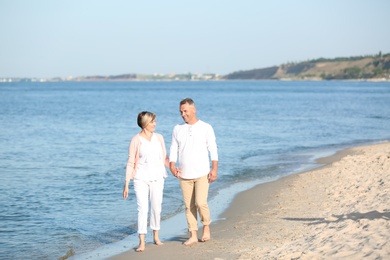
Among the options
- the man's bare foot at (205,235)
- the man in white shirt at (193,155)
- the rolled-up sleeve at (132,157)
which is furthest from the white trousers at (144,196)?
the man's bare foot at (205,235)

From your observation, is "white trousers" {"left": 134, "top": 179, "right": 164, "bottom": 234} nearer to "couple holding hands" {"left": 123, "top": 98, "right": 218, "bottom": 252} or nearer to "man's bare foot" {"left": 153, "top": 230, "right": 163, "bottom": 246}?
"couple holding hands" {"left": 123, "top": 98, "right": 218, "bottom": 252}

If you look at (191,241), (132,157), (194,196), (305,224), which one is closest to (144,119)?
(132,157)

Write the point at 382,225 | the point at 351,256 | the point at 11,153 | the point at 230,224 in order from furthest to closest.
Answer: the point at 11,153
the point at 230,224
the point at 382,225
the point at 351,256

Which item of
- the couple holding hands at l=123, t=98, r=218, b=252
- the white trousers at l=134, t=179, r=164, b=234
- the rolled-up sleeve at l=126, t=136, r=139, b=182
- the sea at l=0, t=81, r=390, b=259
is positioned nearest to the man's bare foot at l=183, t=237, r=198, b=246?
the couple holding hands at l=123, t=98, r=218, b=252

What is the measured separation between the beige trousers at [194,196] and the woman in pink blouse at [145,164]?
36cm

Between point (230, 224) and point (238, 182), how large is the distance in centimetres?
544

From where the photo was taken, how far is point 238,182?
15.6 m

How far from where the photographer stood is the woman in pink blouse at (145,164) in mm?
8047

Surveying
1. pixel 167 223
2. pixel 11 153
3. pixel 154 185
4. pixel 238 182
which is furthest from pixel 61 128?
pixel 154 185

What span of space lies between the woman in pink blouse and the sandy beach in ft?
2.53

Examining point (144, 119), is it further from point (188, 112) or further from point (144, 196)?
point (144, 196)

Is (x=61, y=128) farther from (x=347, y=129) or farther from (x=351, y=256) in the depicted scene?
(x=351, y=256)

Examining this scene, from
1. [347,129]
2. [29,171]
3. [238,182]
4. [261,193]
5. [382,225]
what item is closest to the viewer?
[382,225]

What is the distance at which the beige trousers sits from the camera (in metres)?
8.25
